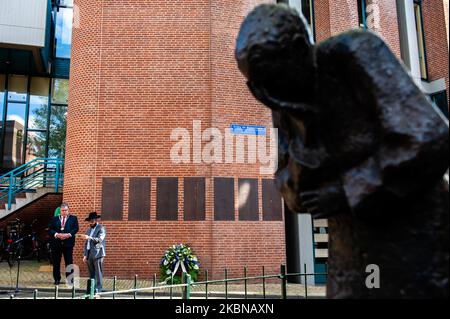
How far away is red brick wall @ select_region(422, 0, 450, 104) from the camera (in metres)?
15.5

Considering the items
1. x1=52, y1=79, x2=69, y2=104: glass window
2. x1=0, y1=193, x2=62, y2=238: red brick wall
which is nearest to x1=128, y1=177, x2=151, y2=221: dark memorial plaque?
x1=0, y1=193, x2=62, y2=238: red brick wall

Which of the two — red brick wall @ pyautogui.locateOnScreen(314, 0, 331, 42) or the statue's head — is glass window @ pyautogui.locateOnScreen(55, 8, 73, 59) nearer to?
red brick wall @ pyautogui.locateOnScreen(314, 0, 331, 42)

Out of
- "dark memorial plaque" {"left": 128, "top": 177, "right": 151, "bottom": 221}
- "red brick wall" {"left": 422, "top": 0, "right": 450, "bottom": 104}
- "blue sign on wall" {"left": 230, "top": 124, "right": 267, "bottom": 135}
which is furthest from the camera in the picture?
"red brick wall" {"left": 422, "top": 0, "right": 450, "bottom": 104}

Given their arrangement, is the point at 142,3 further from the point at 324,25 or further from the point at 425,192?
the point at 425,192

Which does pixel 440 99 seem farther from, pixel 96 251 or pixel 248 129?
pixel 96 251

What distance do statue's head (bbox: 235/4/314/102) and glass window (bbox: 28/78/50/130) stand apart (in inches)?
739

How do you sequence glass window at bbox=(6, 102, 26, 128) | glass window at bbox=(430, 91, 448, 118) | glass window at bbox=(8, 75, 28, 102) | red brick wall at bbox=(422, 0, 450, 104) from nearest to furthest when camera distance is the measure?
glass window at bbox=(430, 91, 448, 118) < red brick wall at bbox=(422, 0, 450, 104) < glass window at bbox=(6, 102, 26, 128) < glass window at bbox=(8, 75, 28, 102)

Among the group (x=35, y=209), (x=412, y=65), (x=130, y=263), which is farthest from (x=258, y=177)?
(x=35, y=209)

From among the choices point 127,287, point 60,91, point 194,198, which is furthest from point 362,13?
point 60,91

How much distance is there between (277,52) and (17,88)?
19.5 m

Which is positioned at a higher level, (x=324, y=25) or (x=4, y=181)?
(x=324, y=25)

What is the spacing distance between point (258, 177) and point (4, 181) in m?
10.5

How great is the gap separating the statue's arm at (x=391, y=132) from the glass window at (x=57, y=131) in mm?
18471

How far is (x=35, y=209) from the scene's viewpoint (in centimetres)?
1641
